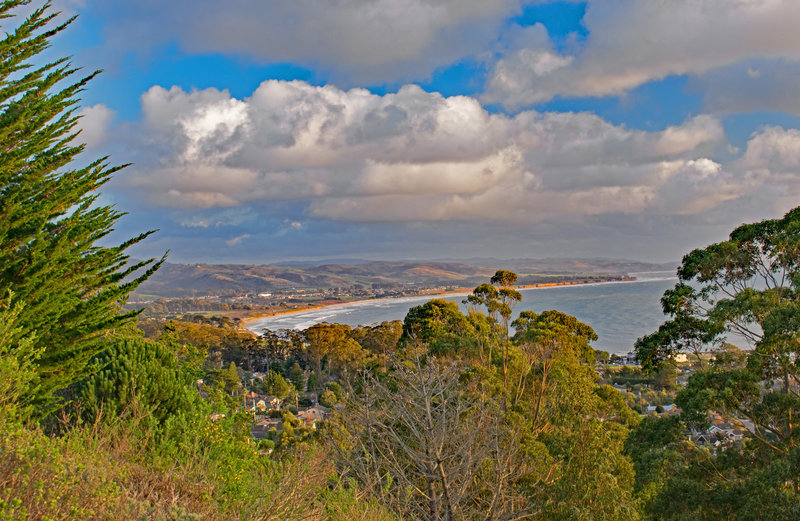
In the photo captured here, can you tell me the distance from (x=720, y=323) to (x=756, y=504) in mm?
3290

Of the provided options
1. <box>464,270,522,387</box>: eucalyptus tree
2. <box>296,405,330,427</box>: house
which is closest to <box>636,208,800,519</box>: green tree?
<box>464,270,522,387</box>: eucalyptus tree

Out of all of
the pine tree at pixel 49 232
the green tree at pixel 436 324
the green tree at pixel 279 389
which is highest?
the pine tree at pixel 49 232

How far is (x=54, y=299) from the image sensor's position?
23.3 ft

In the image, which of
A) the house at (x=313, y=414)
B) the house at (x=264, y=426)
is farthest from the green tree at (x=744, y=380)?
the house at (x=313, y=414)

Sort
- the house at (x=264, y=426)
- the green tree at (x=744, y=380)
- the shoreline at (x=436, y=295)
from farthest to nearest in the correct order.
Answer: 1. the shoreline at (x=436, y=295)
2. the house at (x=264, y=426)
3. the green tree at (x=744, y=380)

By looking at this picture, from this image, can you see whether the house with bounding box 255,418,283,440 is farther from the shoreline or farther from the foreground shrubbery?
the shoreline

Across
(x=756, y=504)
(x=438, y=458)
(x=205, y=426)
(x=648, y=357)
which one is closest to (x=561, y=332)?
(x=648, y=357)

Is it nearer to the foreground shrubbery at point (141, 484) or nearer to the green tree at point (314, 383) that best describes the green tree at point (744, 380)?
the foreground shrubbery at point (141, 484)

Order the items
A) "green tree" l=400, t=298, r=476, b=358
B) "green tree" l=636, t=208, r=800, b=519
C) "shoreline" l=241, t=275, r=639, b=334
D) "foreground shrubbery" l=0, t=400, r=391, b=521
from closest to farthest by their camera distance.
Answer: "foreground shrubbery" l=0, t=400, r=391, b=521 < "green tree" l=636, t=208, r=800, b=519 < "green tree" l=400, t=298, r=476, b=358 < "shoreline" l=241, t=275, r=639, b=334

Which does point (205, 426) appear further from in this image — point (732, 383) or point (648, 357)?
point (648, 357)

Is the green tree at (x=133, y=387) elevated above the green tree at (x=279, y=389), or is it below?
above

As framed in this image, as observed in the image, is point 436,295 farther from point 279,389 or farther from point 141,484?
point 141,484

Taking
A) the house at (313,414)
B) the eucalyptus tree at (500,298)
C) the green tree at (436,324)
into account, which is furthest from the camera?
the house at (313,414)

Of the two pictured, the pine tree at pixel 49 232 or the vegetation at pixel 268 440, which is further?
the pine tree at pixel 49 232
